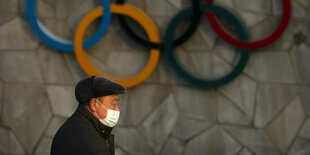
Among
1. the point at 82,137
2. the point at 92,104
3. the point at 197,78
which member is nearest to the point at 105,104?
the point at 92,104

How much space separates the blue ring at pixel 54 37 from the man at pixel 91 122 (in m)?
2.54

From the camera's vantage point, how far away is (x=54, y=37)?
517 centimetres

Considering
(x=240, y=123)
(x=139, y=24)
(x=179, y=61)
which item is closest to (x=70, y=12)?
(x=139, y=24)

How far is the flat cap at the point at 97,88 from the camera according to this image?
8.00 ft

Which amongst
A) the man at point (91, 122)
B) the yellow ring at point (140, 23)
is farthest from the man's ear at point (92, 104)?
the yellow ring at point (140, 23)

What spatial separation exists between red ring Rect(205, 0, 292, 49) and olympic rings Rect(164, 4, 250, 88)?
7 cm

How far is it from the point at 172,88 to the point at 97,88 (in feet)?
8.91

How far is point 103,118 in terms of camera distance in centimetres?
256

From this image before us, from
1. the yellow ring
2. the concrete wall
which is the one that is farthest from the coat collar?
the concrete wall

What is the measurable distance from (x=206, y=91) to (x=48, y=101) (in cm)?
189

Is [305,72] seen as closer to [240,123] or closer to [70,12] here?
[240,123]

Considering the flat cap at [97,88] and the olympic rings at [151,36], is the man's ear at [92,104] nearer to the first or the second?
the flat cap at [97,88]

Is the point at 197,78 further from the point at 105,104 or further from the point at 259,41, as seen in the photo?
the point at 105,104

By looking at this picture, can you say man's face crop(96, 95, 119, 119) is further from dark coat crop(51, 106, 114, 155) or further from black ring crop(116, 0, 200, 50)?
black ring crop(116, 0, 200, 50)
